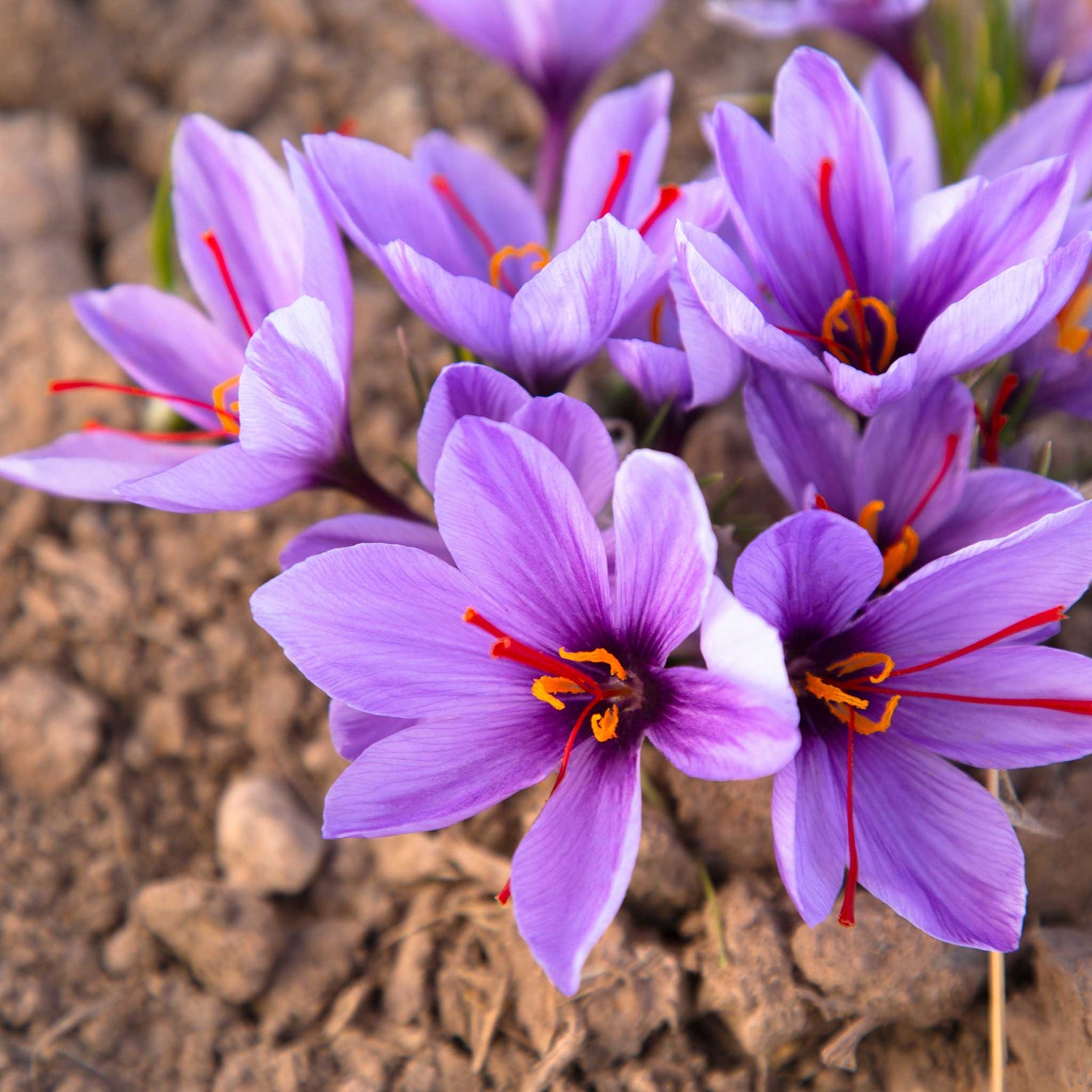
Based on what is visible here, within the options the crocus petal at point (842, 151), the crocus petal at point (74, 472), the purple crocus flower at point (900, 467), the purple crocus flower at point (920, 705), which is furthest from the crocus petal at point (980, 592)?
the crocus petal at point (74, 472)

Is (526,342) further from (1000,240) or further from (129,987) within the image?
(129,987)

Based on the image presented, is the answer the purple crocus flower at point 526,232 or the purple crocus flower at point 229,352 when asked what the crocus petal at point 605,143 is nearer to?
the purple crocus flower at point 526,232

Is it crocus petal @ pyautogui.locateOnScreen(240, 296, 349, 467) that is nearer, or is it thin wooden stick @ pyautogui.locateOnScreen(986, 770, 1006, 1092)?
crocus petal @ pyautogui.locateOnScreen(240, 296, 349, 467)

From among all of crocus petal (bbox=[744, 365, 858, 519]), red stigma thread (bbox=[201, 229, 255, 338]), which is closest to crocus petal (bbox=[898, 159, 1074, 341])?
crocus petal (bbox=[744, 365, 858, 519])

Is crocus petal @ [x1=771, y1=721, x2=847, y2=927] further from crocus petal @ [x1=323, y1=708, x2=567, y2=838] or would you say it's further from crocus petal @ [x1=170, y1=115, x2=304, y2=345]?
crocus petal @ [x1=170, y1=115, x2=304, y2=345]

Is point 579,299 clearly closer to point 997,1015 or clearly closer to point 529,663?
point 529,663

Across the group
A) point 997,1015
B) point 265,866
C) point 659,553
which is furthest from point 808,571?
point 265,866

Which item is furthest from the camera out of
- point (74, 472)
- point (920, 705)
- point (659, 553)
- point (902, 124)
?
point (902, 124)
